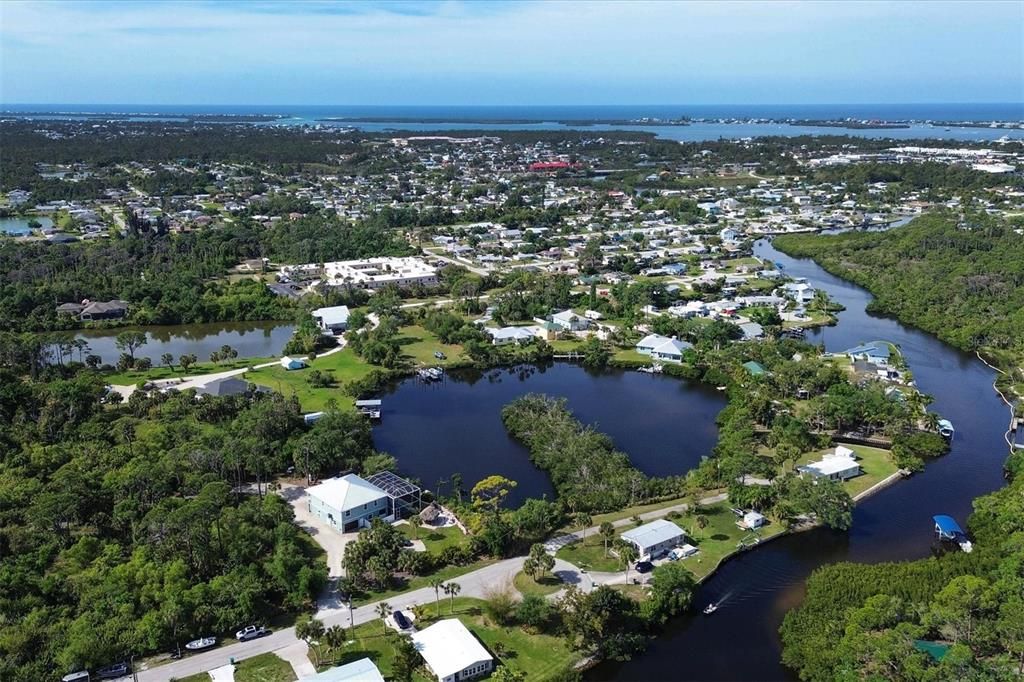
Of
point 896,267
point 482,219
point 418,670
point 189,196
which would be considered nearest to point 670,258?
point 896,267

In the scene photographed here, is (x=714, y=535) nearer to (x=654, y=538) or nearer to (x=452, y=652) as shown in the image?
(x=654, y=538)

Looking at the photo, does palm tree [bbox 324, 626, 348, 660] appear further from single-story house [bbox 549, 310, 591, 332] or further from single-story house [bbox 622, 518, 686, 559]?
single-story house [bbox 549, 310, 591, 332]

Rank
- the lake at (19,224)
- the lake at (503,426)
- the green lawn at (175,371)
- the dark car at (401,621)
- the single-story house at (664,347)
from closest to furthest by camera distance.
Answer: the dark car at (401,621) < the lake at (503,426) < the green lawn at (175,371) < the single-story house at (664,347) < the lake at (19,224)

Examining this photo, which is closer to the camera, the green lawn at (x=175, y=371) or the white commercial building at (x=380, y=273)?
the green lawn at (x=175, y=371)

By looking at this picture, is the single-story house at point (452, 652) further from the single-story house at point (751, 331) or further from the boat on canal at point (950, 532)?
the single-story house at point (751, 331)

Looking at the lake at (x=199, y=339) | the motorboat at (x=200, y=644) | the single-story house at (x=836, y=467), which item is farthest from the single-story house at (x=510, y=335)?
the motorboat at (x=200, y=644)

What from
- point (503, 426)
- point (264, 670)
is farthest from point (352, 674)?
point (503, 426)

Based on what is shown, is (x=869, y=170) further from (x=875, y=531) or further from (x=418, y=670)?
(x=418, y=670)
